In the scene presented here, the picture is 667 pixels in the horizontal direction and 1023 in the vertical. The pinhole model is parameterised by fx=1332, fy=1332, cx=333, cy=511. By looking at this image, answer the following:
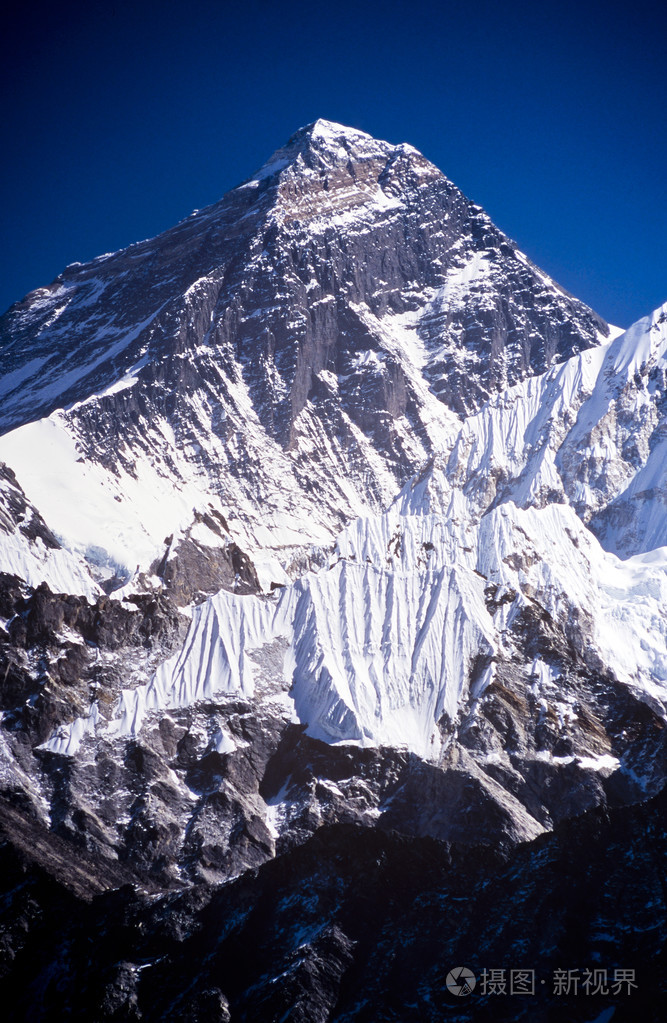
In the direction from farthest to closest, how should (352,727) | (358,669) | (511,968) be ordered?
(358,669), (352,727), (511,968)

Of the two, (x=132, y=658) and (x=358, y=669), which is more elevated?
(x=358, y=669)

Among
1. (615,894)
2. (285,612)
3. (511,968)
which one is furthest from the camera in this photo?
(285,612)

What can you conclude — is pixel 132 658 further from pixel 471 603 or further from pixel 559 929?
pixel 559 929

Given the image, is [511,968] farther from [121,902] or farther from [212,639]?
[212,639]

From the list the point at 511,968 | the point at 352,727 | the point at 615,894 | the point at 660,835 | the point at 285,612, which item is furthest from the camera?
the point at 285,612

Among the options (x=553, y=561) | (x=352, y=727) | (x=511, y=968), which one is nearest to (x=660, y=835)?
(x=511, y=968)

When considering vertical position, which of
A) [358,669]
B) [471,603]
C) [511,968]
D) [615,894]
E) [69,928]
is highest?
[471,603]

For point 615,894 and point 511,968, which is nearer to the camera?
point 511,968

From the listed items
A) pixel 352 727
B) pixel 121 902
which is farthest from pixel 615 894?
pixel 121 902

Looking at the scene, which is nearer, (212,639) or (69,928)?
(69,928)
